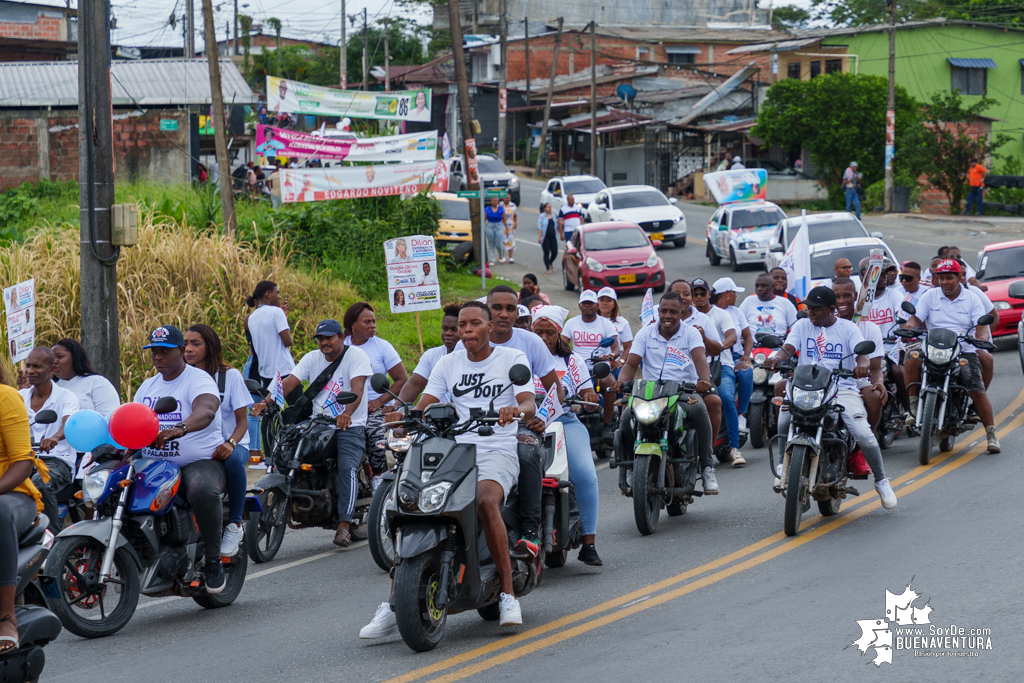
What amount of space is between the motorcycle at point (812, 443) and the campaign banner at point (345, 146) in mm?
15009

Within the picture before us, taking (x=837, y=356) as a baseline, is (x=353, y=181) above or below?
above

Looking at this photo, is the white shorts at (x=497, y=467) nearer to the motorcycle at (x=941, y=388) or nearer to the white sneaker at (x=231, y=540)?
the white sneaker at (x=231, y=540)

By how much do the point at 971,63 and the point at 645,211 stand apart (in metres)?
24.9

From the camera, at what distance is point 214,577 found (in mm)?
7910

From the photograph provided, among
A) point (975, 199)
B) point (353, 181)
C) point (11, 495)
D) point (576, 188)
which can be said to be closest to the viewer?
point (11, 495)

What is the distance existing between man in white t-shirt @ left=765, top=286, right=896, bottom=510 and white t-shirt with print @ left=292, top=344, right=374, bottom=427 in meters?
3.32

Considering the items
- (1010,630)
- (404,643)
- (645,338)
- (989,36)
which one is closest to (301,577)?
(404,643)

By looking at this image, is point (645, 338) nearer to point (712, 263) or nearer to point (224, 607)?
point (224, 607)

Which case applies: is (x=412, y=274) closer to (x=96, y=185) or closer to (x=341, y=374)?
(x=96, y=185)

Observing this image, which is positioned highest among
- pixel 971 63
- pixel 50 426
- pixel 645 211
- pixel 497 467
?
pixel 971 63

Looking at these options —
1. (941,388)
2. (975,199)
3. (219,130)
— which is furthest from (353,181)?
(975,199)

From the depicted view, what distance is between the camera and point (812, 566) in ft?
26.8

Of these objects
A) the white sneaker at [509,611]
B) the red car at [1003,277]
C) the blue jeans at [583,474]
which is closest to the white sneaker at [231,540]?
the white sneaker at [509,611]

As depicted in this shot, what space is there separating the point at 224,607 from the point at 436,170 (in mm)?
15934
